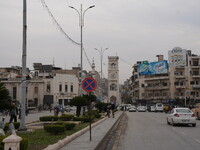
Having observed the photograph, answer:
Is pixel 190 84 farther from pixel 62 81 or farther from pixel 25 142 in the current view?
pixel 25 142

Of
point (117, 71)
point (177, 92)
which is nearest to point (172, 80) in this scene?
point (177, 92)

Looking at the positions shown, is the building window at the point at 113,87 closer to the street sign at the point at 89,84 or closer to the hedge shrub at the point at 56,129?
the hedge shrub at the point at 56,129

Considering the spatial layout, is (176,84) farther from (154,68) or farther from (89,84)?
(89,84)

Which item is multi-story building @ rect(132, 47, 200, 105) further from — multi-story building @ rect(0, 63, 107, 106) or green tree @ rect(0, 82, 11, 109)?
green tree @ rect(0, 82, 11, 109)

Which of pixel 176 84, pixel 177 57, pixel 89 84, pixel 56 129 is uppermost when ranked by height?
pixel 177 57

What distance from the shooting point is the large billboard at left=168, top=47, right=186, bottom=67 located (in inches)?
2753

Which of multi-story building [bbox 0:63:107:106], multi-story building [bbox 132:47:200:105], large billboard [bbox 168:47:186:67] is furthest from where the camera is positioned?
multi-story building [bbox 132:47:200:105]

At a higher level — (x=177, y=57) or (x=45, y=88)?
(x=177, y=57)

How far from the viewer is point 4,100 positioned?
919 cm

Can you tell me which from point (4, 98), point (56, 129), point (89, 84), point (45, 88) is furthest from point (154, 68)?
point (4, 98)

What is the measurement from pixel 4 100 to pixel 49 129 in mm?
5020

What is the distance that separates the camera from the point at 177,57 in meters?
70.6

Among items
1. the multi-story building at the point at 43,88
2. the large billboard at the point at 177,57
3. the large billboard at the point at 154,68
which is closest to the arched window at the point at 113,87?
the multi-story building at the point at 43,88

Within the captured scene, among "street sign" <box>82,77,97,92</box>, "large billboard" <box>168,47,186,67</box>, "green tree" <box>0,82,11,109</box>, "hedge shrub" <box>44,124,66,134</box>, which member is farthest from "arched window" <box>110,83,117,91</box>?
"green tree" <box>0,82,11,109</box>
